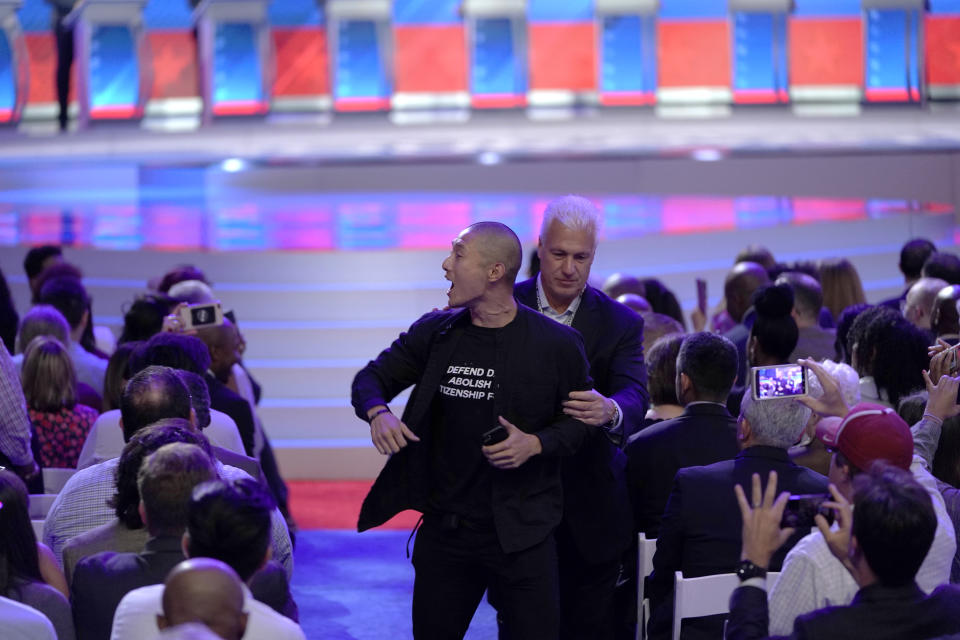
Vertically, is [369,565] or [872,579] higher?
[872,579]

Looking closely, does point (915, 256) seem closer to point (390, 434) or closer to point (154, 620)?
point (390, 434)

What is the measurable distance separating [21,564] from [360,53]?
47.8ft

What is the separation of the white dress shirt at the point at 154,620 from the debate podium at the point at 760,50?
14.7 meters

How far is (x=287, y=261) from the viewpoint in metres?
8.16

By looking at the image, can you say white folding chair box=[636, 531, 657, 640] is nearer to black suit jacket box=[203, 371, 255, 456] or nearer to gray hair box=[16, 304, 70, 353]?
black suit jacket box=[203, 371, 255, 456]

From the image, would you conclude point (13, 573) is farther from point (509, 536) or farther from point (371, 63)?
point (371, 63)

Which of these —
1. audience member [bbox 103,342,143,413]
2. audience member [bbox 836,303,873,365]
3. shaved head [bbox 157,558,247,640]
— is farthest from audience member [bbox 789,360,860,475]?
audience member [bbox 103,342,143,413]

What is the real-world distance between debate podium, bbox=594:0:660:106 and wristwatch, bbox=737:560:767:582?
14.3m

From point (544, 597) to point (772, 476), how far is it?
2.72 ft

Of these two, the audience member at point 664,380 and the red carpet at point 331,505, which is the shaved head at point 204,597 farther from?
the red carpet at point 331,505

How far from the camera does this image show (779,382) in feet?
10.7

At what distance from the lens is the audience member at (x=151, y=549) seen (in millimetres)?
2666

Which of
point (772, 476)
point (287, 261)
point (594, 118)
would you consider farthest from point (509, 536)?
point (594, 118)

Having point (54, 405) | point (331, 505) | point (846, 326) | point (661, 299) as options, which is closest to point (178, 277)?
point (54, 405)
